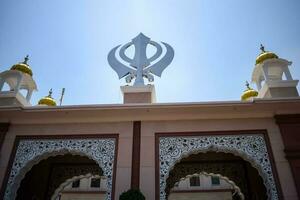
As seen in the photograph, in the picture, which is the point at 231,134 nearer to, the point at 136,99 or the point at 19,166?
the point at 136,99

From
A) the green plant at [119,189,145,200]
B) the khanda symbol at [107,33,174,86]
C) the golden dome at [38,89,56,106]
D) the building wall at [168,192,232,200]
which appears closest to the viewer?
the green plant at [119,189,145,200]

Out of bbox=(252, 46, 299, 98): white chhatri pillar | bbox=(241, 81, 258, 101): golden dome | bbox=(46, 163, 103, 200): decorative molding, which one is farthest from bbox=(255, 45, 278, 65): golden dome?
bbox=(46, 163, 103, 200): decorative molding

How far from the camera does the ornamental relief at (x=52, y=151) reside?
20.1 feet

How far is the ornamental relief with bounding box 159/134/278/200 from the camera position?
19.4 feet

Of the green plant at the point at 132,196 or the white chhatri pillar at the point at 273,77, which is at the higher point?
the white chhatri pillar at the point at 273,77

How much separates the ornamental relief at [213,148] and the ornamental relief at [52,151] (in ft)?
3.30

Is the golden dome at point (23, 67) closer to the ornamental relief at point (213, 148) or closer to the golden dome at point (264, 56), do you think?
the ornamental relief at point (213, 148)

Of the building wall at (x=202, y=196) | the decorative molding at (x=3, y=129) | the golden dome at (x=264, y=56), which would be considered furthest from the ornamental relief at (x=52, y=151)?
the building wall at (x=202, y=196)

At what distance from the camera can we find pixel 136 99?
7.09 m

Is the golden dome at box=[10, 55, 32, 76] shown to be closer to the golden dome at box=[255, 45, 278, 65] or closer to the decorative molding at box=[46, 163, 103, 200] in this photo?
the decorative molding at box=[46, 163, 103, 200]

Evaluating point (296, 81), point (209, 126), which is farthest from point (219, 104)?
point (296, 81)

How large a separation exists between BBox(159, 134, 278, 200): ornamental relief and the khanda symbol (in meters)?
1.82

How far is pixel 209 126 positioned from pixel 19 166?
3.82 m

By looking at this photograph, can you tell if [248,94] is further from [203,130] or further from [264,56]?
[203,130]
